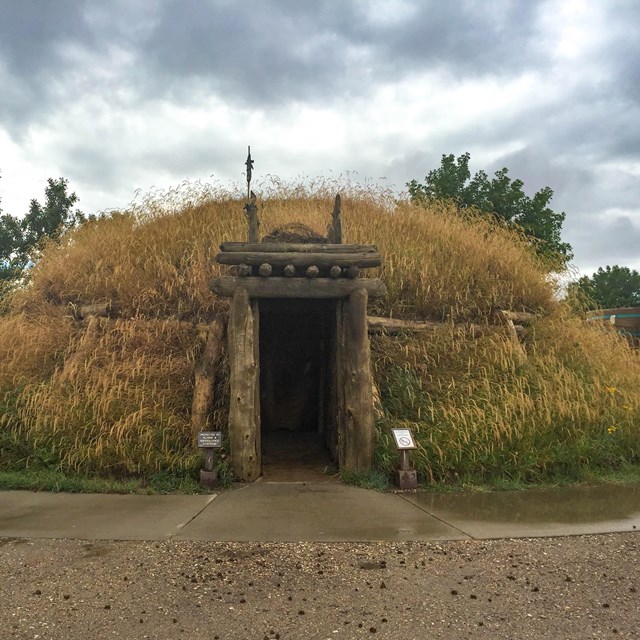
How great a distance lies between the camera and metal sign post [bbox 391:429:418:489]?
5.96 m

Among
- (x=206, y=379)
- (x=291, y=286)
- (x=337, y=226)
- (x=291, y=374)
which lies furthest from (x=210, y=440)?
(x=291, y=374)

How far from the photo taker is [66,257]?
10.1 metres

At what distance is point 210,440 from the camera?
600 centimetres

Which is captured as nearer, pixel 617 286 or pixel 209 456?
pixel 209 456

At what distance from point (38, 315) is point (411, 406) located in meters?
6.03

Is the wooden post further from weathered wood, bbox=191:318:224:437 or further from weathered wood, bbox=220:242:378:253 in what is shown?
weathered wood, bbox=191:318:224:437

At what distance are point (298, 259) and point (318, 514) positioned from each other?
2.89 meters

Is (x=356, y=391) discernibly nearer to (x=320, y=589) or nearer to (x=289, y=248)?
(x=289, y=248)

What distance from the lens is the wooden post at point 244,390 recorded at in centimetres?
627

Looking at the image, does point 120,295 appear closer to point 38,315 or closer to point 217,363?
point 38,315

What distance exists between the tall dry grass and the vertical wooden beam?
0.28m

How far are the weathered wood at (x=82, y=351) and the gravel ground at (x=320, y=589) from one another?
3.17m

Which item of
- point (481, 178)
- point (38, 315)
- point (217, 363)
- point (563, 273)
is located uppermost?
point (481, 178)

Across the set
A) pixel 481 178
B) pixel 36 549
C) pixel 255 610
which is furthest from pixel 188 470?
pixel 481 178
